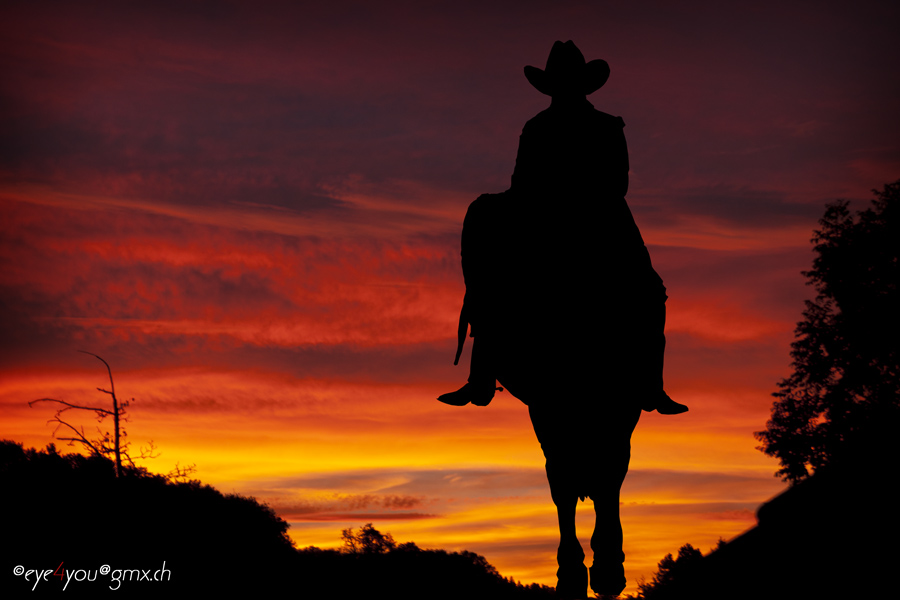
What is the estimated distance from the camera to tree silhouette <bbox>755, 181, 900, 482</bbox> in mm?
27547

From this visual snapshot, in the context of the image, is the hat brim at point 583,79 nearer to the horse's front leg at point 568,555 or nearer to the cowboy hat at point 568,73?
the cowboy hat at point 568,73

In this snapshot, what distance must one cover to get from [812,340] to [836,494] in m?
25.1

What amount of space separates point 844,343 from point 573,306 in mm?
25183

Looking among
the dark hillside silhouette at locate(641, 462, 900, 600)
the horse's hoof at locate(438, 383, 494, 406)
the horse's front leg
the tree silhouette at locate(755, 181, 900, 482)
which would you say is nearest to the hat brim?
the horse's hoof at locate(438, 383, 494, 406)

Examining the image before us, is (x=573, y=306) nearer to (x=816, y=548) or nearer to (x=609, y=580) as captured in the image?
(x=609, y=580)

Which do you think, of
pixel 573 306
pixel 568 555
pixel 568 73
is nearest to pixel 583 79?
pixel 568 73

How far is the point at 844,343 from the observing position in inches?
1118

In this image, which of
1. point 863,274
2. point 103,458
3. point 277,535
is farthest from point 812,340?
point 103,458

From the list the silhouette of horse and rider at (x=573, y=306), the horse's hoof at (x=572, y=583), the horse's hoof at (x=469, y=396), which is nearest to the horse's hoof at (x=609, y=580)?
the silhouette of horse and rider at (x=573, y=306)

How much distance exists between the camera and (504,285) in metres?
7.50

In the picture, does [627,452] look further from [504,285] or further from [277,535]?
[277,535]

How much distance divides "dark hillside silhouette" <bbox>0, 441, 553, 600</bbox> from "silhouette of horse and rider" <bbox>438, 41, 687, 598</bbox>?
5492 millimetres

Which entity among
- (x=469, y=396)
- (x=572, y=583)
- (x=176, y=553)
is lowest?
(x=572, y=583)

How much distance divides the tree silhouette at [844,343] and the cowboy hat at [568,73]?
76.5ft
